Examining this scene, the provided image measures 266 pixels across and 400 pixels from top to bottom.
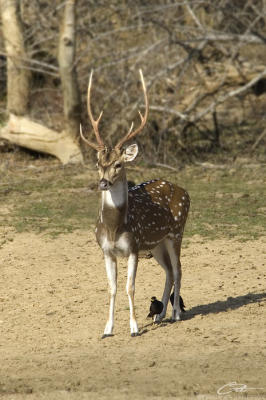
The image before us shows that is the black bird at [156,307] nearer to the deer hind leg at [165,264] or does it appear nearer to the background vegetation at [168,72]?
the deer hind leg at [165,264]

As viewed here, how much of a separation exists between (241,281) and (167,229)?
1.78 metres

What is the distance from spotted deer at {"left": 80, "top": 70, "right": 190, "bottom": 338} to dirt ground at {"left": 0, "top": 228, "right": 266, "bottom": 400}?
44cm

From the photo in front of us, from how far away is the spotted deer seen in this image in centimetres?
780

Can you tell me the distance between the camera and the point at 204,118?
58.1ft

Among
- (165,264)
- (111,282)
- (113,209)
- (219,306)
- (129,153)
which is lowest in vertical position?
(219,306)

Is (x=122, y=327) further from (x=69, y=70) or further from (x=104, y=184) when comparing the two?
(x=69, y=70)

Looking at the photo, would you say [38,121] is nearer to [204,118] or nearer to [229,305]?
[204,118]

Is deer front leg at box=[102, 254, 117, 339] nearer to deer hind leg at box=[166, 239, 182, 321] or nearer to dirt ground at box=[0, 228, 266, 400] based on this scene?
dirt ground at box=[0, 228, 266, 400]

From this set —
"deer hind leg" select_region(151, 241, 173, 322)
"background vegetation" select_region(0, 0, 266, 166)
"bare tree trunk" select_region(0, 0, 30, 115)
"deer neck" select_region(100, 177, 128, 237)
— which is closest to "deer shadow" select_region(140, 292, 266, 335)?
"deer hind leg" select_region(151, 241, 173, 322)

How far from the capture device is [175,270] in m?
8.56

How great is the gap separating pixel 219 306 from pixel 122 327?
3.91ft

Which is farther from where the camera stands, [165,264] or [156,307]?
[165,264]

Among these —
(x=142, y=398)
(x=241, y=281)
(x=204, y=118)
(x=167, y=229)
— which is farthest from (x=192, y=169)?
(x=142, y=398)

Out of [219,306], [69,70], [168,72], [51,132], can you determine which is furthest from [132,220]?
[168,72]
